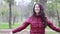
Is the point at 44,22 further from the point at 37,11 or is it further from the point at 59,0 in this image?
the point at 59,0

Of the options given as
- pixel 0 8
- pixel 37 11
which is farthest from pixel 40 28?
pixel 0 8

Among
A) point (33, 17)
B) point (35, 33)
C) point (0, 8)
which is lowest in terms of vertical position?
point (0, 8)

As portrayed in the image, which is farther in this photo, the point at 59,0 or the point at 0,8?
the point at 0,8

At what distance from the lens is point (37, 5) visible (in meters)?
3.43

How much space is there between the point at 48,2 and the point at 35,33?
48.6ft

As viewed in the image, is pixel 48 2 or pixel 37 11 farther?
pixel 48 2

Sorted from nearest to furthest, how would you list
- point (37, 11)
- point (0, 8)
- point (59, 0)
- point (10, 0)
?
point (37, 11)
point (59, 0)
point (10, 0)
point (0, 8)

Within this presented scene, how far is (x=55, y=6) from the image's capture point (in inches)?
718

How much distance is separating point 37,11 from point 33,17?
0.13 meters

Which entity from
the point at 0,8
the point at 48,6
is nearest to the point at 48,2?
the point at 48,6

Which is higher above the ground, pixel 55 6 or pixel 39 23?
pixel 39 23

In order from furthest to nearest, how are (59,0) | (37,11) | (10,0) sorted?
1. (10,0)
2. (59,0)
3. (37,11)

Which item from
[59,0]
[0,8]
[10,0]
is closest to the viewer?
[59,0]

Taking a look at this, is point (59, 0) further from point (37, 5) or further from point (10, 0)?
point (37, 5)
